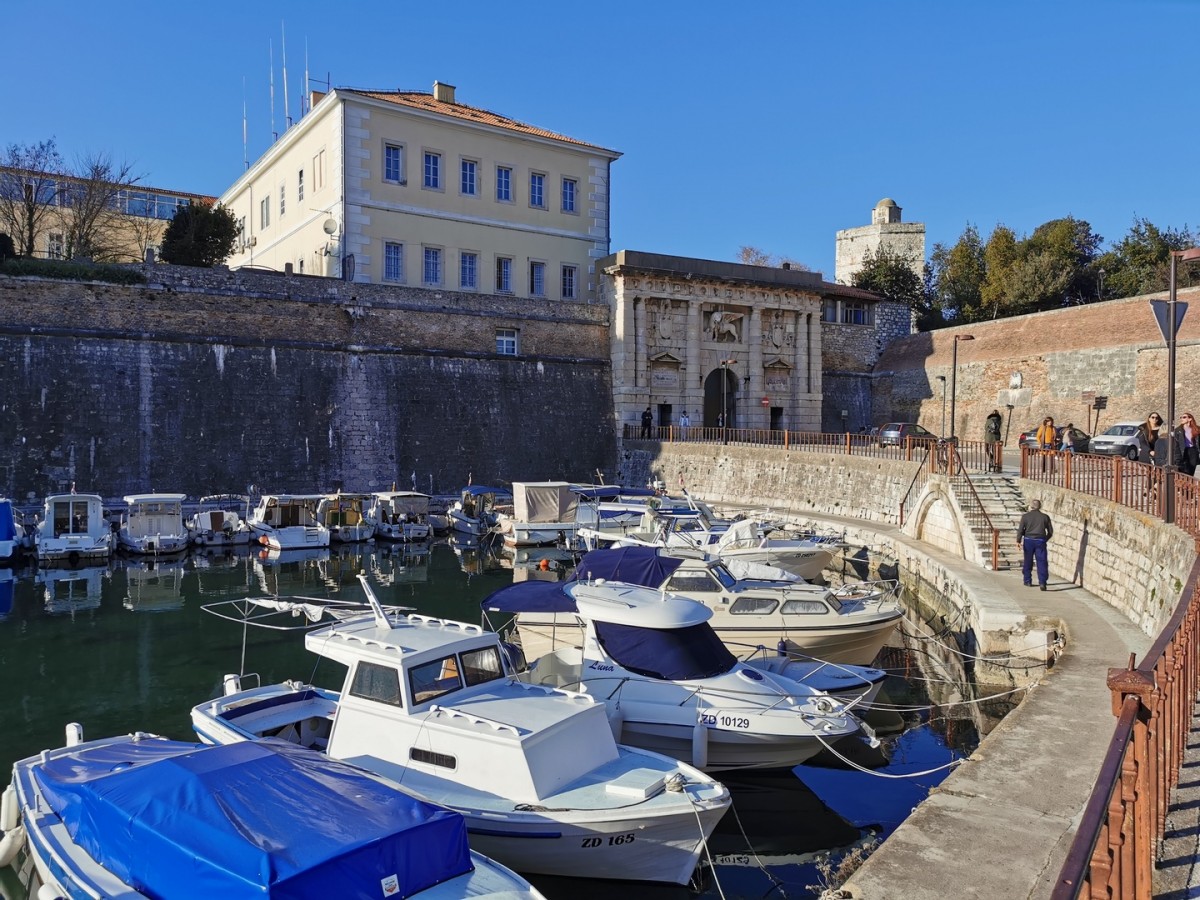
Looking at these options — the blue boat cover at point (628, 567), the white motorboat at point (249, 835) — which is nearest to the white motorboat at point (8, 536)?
the blue boat cover at point (628, 567)

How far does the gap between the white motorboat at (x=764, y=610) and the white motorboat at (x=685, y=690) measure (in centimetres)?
230

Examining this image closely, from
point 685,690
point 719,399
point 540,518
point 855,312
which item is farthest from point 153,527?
point 855,312

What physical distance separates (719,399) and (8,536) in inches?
1075

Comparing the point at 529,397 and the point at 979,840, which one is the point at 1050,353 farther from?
the point at 979,840

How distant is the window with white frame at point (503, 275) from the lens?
36.1 metres

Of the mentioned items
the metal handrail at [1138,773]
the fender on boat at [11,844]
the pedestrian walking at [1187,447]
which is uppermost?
the pedestrian walking at [1187,447]

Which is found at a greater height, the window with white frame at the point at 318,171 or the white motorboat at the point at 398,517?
the window with white frame at the point at 318,171

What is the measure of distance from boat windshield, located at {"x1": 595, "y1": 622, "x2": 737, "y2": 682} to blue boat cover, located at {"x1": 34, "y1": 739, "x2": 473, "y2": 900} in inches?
161

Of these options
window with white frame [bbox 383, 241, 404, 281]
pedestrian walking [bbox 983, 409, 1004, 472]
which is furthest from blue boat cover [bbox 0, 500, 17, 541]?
pedestrian walking [bbox 983, 409, 1004, 472]

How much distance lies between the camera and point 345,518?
27.2m

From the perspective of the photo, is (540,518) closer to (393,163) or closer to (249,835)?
(393,163)

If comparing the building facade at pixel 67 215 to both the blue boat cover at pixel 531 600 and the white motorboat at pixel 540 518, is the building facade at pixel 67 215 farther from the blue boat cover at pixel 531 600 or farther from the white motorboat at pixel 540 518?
the blue boat cover at pixel 531 600

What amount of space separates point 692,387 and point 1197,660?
31.5 meters

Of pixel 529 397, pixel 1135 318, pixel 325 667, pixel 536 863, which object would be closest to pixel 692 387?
pixel 529 397
